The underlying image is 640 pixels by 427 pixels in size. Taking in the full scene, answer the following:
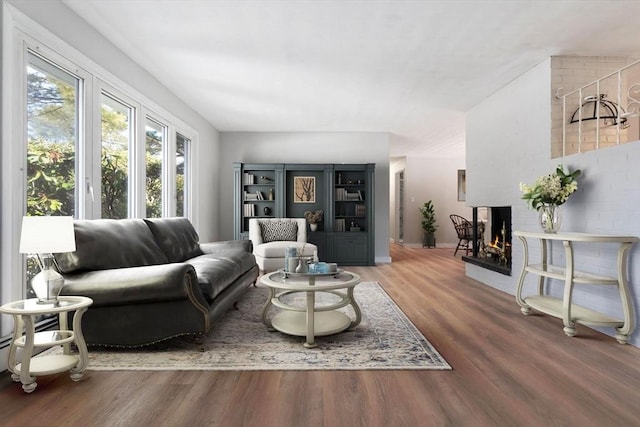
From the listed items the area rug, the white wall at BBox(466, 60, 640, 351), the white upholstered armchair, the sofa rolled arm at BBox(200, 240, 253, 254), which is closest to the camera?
the area rug

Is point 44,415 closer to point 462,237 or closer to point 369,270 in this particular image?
point 369,270

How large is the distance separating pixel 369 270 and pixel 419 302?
219 centimetres

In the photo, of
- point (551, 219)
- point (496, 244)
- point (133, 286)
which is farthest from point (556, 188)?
point (133, 286)

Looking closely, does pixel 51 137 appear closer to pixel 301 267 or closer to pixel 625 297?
pixel 301 267

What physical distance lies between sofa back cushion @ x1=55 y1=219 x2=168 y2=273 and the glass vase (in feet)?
11.6

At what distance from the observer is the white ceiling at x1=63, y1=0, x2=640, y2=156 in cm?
274

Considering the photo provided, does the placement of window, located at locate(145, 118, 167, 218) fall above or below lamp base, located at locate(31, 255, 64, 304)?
above

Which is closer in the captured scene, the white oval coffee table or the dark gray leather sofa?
the dark gray leather sofa

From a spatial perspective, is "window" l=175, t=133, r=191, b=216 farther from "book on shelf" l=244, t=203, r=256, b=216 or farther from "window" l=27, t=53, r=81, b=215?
"window" l=27, t=53, r=81, b=215

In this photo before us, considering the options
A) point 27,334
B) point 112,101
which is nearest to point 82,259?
point 27,334

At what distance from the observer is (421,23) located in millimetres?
2924

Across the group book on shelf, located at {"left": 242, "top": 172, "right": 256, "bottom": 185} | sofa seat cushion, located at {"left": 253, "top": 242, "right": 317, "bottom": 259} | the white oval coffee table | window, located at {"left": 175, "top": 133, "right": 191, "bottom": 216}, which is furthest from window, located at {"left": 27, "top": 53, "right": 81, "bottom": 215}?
book on shelf, located at {"left": 242, "top": 172, "right": 256, "bottom": 185}

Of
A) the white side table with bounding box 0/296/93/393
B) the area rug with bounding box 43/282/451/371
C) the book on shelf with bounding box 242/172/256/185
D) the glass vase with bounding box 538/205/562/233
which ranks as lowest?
the area rug with bounding box 43/282/451/371

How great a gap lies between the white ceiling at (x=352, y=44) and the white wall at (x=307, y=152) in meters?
1.78
